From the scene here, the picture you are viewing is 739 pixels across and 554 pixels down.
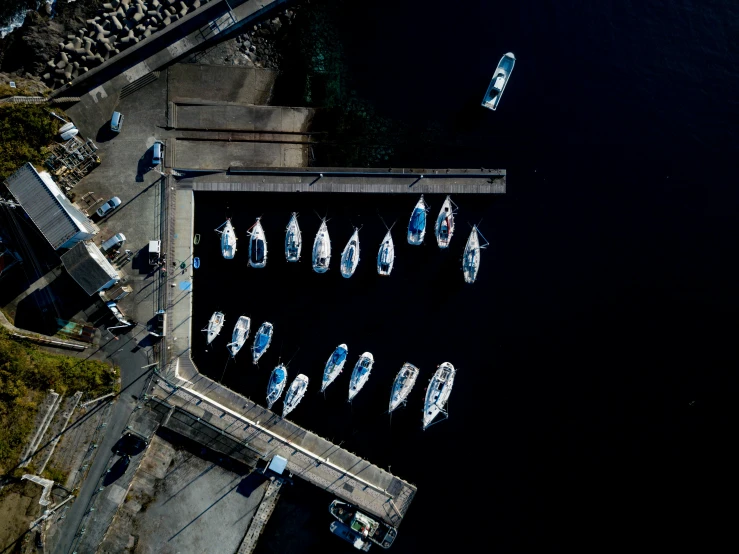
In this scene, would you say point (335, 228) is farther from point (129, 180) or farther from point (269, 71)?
point (129, 180)

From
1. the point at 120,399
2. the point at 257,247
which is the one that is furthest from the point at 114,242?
the point at 120,399

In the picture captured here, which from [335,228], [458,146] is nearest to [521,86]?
[458,146]

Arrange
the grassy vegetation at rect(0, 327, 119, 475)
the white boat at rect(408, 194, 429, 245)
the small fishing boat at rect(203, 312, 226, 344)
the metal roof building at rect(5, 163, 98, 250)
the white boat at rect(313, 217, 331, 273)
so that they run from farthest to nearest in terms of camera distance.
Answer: the white boat at rect(408, 194, 429, 245) → the white boat at rect(313, 217, 331, 273) → the small fishing boat at rect(203, 312, 226, 344) → the metal roof building at rect(5, 163, 98, 250) → the grassy vegetation at rect(0, 327, 119, 475)

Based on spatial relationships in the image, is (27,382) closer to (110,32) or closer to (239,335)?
(239,335)

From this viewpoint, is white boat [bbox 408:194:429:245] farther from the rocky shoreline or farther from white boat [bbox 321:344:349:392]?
the rocky shoreline

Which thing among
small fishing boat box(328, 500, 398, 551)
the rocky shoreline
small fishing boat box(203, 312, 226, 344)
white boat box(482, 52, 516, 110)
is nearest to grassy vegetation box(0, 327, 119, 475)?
small fishing boat box(203, 312, 226, 344)
